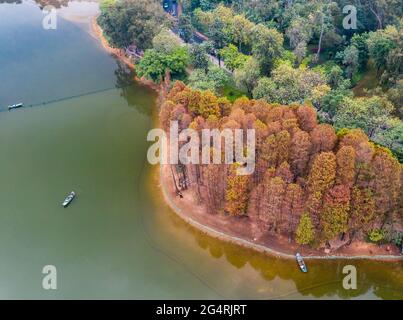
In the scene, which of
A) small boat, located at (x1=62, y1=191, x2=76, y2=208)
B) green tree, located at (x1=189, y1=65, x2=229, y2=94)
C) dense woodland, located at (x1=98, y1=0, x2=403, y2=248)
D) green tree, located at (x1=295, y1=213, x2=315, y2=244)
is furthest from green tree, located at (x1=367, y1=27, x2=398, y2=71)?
small boat, located at (x1=62, y1=191, x2=76, y2=208)

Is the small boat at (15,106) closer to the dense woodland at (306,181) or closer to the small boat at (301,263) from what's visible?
the dense woodland at (306,181)

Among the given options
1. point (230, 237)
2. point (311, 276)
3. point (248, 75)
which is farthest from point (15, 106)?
point (311, 276)

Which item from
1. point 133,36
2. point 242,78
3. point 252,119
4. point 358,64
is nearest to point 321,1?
point 358,64

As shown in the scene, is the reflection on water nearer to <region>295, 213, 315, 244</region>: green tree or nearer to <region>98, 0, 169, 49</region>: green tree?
<region>295, 213, 315, 244</region>: green tree

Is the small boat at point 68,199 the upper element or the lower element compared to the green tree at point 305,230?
lower

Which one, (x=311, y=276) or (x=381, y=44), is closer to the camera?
(x=311, y=276)

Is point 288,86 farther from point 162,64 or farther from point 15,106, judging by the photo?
point 15,106

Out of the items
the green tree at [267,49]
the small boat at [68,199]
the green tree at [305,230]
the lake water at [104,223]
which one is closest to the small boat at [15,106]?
the lake water at [104,223]
